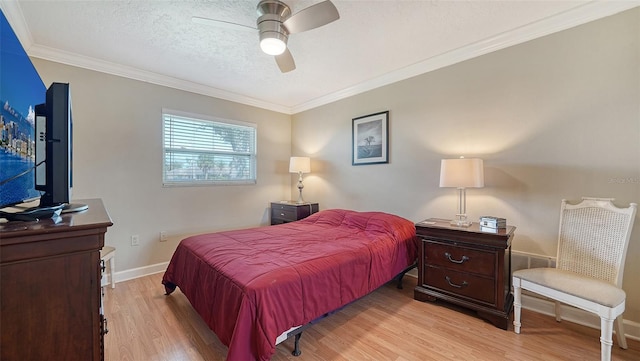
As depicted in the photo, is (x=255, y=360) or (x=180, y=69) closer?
(x=255, y=360)

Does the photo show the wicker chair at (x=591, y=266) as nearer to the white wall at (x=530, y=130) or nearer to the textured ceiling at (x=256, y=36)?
the white wall at (x=530, y=130)

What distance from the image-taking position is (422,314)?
2217 mm

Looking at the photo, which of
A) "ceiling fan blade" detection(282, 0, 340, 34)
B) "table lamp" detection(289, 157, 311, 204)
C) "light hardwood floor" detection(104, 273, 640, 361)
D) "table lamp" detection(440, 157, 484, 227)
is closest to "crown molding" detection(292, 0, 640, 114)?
"table lamp" detection(440, 157, 484, 227)

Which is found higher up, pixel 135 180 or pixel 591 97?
pixel 591 97

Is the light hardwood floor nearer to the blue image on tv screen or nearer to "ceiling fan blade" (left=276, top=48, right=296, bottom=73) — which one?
the blue image on tv screen

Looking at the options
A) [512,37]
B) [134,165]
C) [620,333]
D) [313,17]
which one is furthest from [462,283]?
[134,165]

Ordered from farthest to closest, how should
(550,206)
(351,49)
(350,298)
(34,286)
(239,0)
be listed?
(351,49) < (550,206) < (350,298) < (239,0) < (34,286)

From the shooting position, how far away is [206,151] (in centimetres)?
366

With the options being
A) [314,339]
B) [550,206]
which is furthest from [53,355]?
[550,206]

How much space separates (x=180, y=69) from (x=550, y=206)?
4.05 meters

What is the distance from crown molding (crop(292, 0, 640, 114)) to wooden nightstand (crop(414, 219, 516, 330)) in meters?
1.71

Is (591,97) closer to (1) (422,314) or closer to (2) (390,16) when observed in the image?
(2) (390,16)

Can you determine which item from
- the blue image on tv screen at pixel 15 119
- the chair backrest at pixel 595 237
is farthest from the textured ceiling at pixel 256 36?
the chair backrest at pixel 595 237

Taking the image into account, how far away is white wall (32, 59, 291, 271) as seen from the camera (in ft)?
8.96
